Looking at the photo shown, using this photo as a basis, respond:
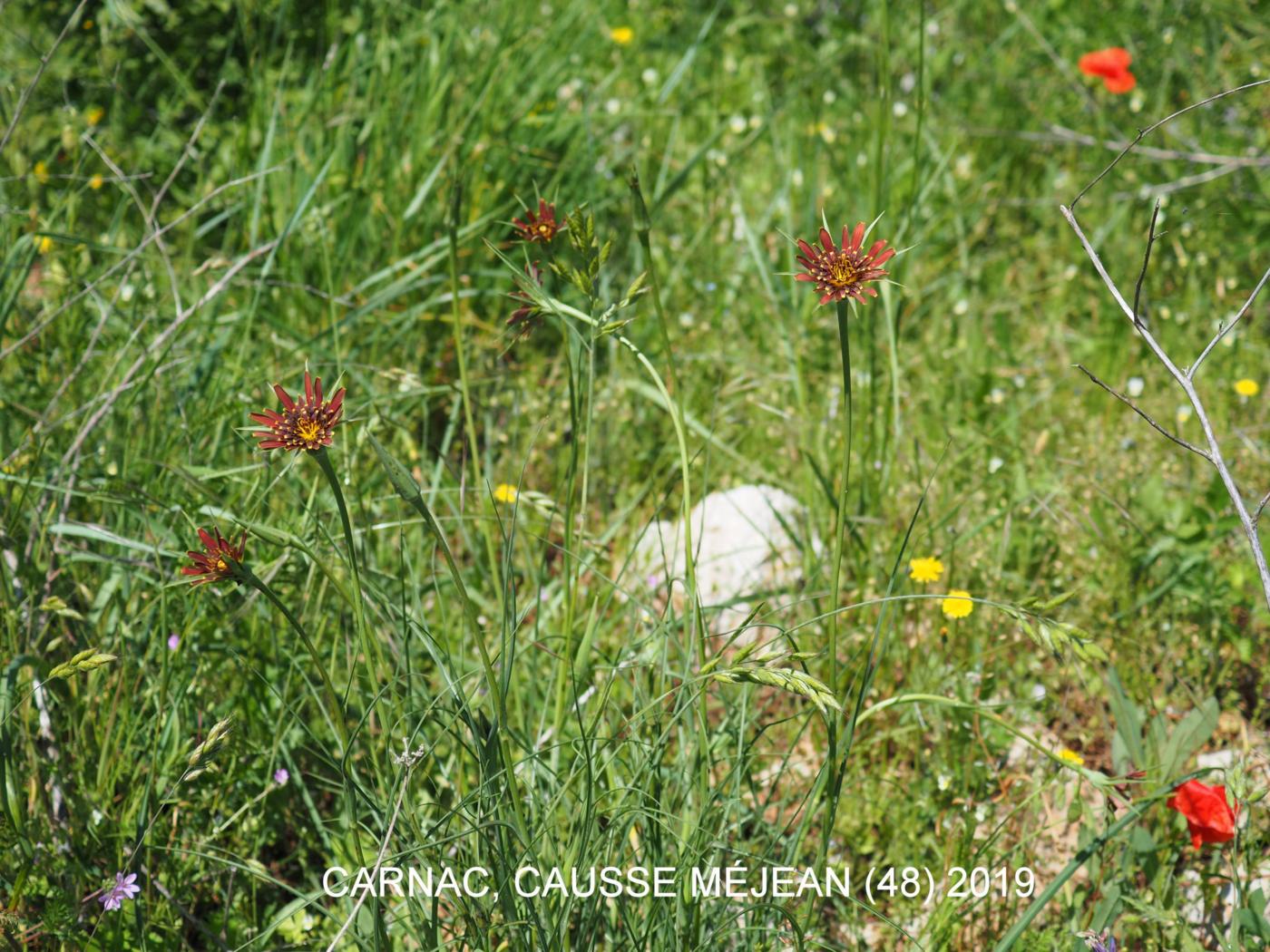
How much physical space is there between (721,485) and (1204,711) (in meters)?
1.16

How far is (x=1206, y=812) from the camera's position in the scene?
4.75 feet

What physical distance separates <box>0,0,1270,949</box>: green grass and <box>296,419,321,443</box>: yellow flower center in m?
0.15

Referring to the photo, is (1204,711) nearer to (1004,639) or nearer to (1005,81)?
(1004,639)

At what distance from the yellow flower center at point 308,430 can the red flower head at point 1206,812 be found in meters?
1.15

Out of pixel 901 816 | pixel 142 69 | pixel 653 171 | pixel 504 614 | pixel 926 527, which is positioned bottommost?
pixel 901 816

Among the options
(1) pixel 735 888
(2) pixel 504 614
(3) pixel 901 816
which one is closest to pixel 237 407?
(2) pixel 504 614

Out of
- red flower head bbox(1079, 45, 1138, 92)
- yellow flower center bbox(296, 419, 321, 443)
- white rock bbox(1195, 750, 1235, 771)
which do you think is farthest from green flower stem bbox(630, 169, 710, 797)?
red flower head bbox(1079, 45, 1138, 92)

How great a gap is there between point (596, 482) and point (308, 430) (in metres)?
1.53

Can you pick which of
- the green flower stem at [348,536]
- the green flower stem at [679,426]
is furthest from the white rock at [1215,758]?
the green flower stem at [348,536]

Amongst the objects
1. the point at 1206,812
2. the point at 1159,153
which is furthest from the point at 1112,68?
the point at 1206,812

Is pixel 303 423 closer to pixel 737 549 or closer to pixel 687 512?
pixel 687 512

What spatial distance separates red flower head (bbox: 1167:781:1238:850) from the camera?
1.44 metres

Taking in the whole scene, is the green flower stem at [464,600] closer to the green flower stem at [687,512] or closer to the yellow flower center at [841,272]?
the green flower stem at [687,512]

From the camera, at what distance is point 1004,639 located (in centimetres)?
213
